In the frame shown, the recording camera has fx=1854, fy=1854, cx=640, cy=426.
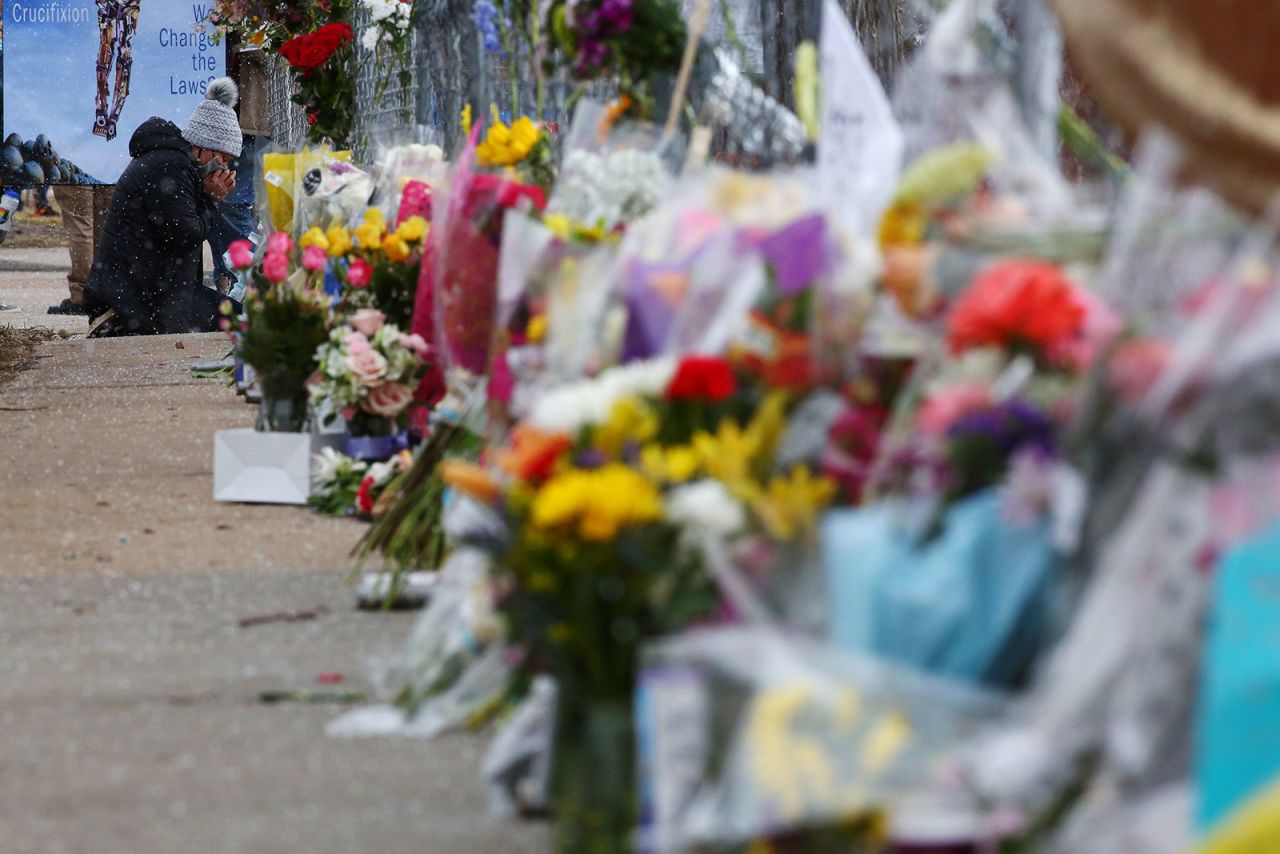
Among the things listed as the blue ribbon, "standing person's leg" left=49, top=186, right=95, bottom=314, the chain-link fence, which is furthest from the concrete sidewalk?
"standing person's leg" left=49, top=186, right=95, bottom=314

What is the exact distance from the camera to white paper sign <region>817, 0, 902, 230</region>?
2.70 m

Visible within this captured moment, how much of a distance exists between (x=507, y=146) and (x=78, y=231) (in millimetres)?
11592

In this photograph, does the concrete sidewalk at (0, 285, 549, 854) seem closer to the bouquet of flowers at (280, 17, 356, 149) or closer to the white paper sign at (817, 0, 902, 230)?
the white paper sign at (817, 0, 902, 230)

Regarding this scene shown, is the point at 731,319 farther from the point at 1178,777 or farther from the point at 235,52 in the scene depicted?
the point at 235,52

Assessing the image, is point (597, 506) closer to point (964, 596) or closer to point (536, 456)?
point (536, 456)

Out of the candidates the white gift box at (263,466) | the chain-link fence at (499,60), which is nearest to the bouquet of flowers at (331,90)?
the chain-link fence at (499,60)

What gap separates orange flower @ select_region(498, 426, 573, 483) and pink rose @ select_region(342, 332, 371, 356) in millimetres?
3245

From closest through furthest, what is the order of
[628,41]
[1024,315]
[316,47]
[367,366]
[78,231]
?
[1024,315] → [628,41] → [367,366] → [316,47] → [78,231]

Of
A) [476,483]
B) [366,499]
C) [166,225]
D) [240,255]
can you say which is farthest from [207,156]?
[476,483]

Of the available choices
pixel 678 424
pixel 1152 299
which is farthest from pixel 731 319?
pixel 1152 299

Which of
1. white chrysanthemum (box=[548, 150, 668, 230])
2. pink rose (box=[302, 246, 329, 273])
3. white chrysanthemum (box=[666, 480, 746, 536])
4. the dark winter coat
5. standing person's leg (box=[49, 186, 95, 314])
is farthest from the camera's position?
standing person's leg (box=[49, 186, 95, 314])

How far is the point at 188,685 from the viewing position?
3.66m

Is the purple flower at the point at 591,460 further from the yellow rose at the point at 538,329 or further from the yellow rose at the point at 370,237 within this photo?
the yellow rose at the point at 370,237

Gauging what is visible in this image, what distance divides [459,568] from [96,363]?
815 centimetres
